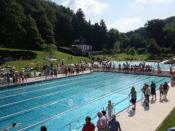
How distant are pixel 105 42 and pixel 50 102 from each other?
7206 cm

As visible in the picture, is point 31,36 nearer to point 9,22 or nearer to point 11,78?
point 9,22

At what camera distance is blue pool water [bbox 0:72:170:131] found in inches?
680

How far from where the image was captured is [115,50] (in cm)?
8931

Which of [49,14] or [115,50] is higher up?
[49,14]

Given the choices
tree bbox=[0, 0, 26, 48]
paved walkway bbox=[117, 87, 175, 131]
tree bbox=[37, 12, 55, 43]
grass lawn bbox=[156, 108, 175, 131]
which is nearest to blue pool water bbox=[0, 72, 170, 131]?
paved walkway bbox=[117, 87, 175, 131]

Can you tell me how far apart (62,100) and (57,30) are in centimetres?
6536

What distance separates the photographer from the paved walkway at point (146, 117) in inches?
572

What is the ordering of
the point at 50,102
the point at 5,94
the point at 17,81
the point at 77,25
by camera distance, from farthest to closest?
the point at 77,25, the point at 17,81, the point at 5,94, the point at 50,102

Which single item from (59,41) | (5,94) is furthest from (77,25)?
(5,94)

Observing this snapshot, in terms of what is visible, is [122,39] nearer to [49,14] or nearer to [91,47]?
[91,47]

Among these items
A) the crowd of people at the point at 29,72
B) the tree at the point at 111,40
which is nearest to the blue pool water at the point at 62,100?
the crowd of people at the point at 29,72

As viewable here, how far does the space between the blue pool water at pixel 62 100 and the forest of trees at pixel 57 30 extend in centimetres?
1553

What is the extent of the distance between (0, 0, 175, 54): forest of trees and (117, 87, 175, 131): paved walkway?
96.9 ft

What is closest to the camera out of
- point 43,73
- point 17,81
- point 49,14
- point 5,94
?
point 5,94
